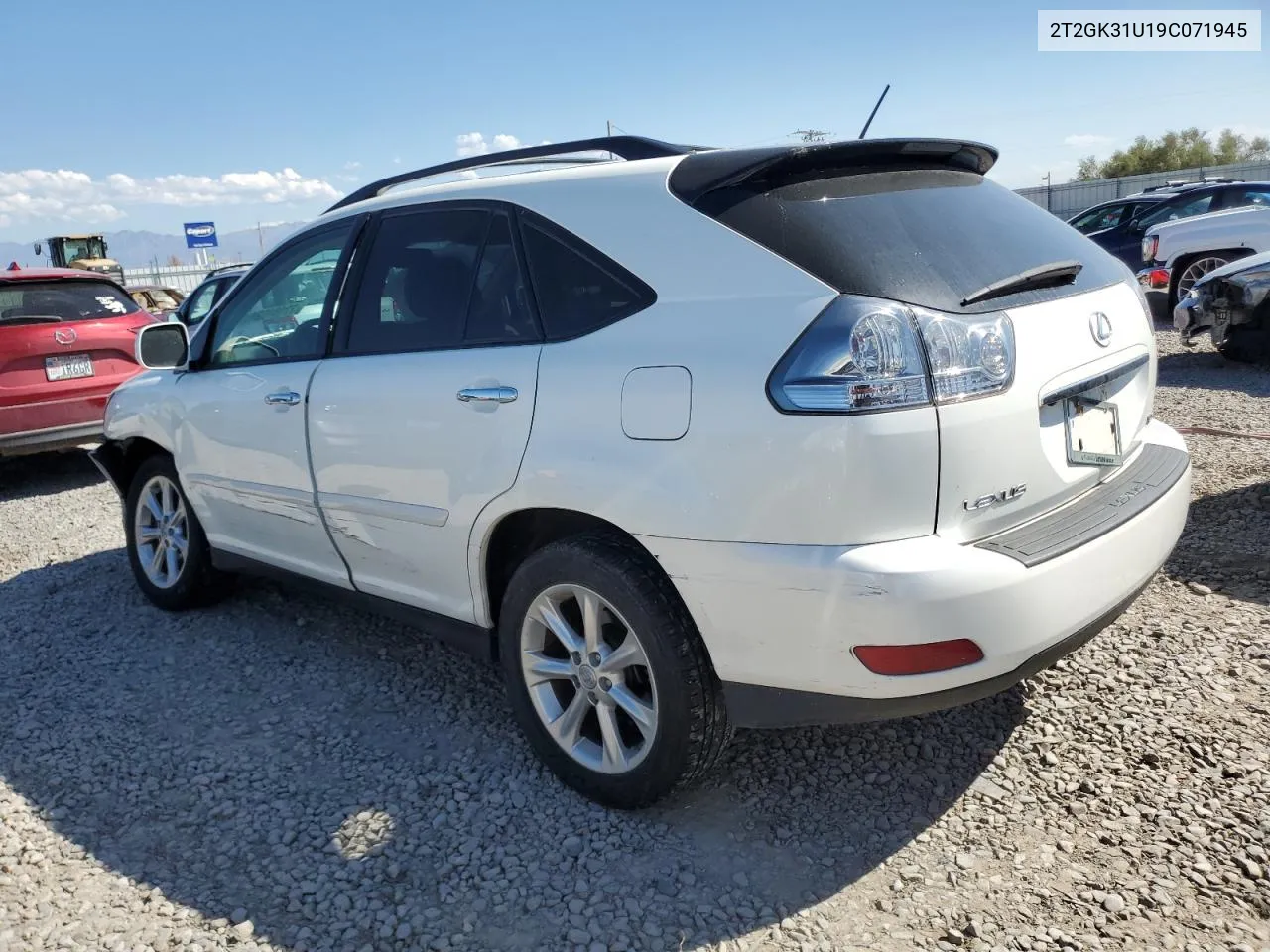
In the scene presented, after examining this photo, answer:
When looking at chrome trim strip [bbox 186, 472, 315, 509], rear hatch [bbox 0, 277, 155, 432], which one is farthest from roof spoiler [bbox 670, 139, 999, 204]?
rear hatch [bbox 0, 277, 155, 432]

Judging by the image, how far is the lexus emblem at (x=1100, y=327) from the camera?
Answer: 2.66 m

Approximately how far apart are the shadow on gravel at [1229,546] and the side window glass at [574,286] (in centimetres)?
283

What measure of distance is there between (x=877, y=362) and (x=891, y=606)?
545 millimetres

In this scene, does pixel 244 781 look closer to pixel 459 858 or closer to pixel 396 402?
Answer: pixel 459 858

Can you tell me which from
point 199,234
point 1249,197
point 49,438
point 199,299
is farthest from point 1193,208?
point 199,234

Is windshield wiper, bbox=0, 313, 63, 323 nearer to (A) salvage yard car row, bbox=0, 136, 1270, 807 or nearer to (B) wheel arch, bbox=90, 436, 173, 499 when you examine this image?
(B) wheel arch, bbox=90, 436, 173, 499

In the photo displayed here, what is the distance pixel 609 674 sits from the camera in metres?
2.75

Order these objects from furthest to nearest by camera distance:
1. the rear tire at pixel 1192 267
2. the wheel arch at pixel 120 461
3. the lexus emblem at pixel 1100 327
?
the rear tire at pixel 1192 267 < the wheel arch at pixel 120 461 < the lexus emblem at pixel 1100 327

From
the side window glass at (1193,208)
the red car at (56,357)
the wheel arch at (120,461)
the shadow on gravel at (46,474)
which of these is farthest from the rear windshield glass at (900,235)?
the side window glass at (1193,208)

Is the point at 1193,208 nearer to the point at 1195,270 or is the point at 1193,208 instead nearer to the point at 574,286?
the point at 1195,270

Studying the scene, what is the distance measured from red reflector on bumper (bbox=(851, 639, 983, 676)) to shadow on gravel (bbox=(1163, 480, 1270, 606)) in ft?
7.39

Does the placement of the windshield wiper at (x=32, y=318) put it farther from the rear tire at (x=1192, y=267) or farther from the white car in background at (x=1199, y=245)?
the rear tire at (x=1192, y=267)

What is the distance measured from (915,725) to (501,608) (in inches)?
54.5

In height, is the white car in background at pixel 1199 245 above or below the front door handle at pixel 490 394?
above
